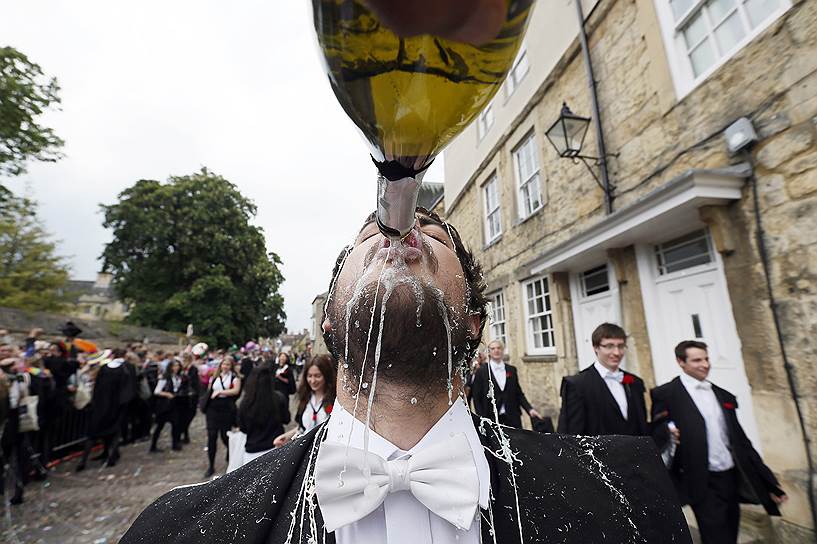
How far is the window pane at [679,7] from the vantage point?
4974mm

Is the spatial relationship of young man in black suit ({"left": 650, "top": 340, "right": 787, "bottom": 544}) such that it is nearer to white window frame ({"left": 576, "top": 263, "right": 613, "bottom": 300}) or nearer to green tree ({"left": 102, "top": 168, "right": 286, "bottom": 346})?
white window frame ({"left": 576, "top": 263, "right": 613, "bottom": 300})

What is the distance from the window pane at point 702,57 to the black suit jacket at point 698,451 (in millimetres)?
4013

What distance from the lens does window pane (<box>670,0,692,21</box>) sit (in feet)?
16.3

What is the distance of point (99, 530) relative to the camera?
4.48 m

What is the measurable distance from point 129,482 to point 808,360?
30.1 ft

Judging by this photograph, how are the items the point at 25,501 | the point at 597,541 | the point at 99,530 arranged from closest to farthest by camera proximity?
the point at 597,541
the point at 99,530
the point at 25,501

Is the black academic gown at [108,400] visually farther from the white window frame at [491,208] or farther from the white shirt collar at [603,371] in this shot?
the white window frame at [491,208]

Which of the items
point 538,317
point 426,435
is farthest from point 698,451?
point 538,317

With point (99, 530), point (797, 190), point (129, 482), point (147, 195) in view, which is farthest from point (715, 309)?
point (147, 195)

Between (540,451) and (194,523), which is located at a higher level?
(540,451)

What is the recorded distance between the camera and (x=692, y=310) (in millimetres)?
4906

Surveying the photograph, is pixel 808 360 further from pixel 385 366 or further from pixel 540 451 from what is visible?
pixel 385 366

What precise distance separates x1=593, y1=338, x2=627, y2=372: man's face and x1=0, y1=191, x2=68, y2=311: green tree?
68.8ft

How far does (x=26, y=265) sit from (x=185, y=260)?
8778 mm
